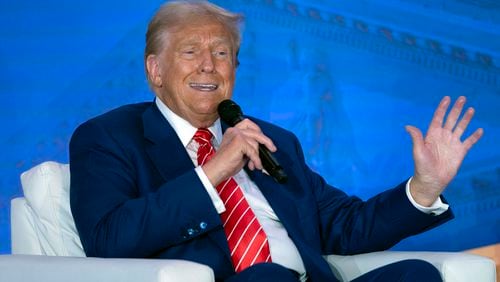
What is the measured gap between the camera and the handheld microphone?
205cm

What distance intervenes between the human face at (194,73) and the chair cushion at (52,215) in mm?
378

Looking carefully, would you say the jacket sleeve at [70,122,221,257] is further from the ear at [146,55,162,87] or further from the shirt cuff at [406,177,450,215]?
the shirt cuff at [406,177,450,215]

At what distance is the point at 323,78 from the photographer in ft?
11.8

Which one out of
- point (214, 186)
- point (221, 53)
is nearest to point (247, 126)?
point (214, 186)

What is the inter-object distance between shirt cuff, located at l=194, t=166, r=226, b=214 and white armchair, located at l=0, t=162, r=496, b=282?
0.31 metres

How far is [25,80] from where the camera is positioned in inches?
124

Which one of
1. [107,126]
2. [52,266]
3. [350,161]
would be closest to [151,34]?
[107,126]

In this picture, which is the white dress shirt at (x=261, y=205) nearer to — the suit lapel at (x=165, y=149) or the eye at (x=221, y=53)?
the suit lapel at (x=165, y=149)

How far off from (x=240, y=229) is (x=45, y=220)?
478 mm

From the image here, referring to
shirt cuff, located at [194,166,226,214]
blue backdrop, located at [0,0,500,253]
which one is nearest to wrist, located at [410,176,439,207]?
shirt cuff, located at [194,166,226,214]

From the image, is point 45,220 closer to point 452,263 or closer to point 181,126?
point 181,126

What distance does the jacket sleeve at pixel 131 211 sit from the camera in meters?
2.08

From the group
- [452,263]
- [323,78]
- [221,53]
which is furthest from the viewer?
[323,78]

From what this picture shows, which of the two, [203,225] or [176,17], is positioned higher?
[176,17]
